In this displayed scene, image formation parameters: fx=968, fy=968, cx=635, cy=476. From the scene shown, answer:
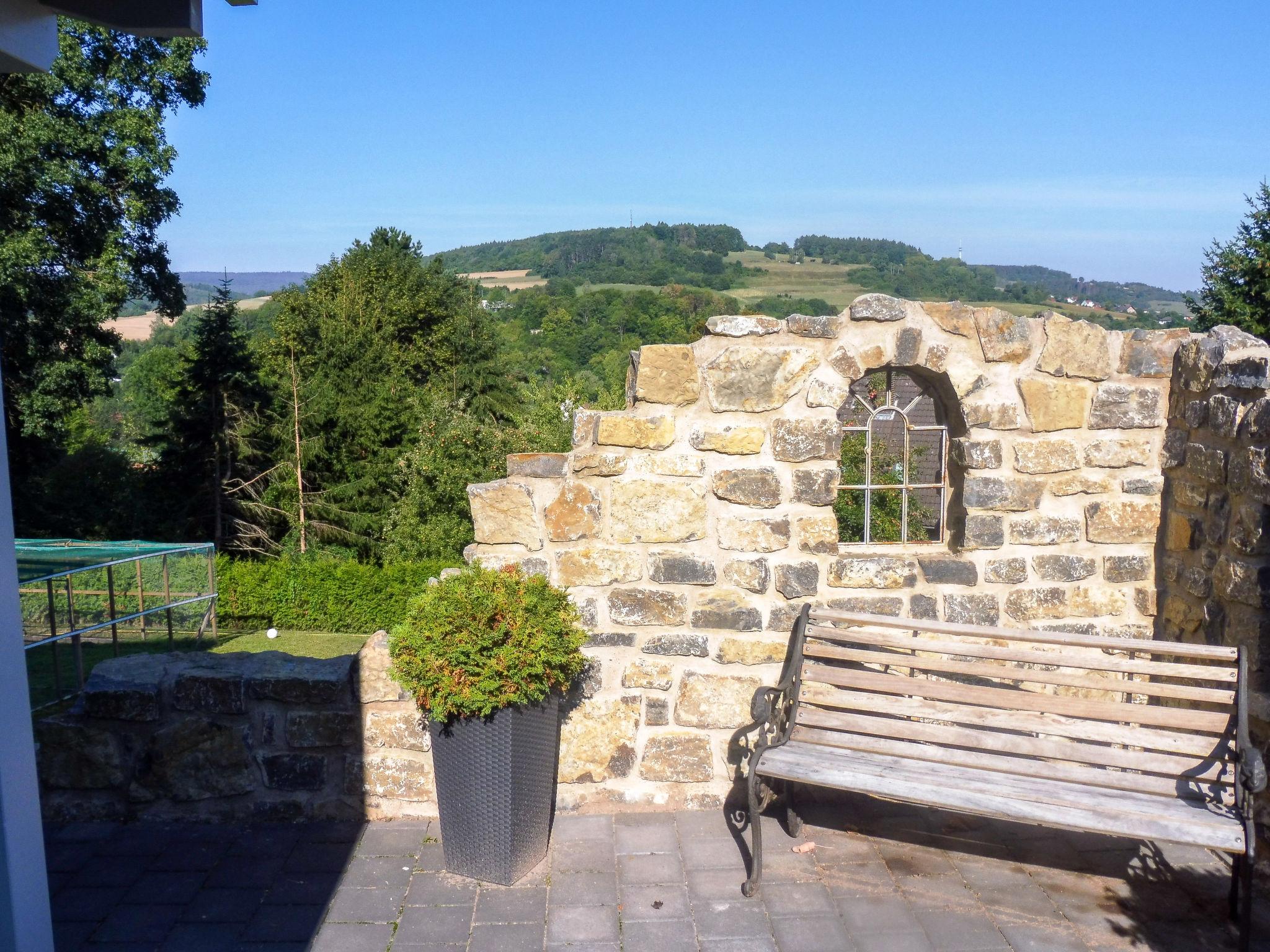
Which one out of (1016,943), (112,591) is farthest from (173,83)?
(1016,943)

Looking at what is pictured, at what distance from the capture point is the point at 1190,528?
13.2ft

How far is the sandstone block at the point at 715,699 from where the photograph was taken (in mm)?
4215

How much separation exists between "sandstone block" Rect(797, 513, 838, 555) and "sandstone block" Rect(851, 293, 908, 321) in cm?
85

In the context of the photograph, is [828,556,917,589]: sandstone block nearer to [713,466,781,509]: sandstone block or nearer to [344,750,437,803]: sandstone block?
[713,466,781,509]: sandstone block

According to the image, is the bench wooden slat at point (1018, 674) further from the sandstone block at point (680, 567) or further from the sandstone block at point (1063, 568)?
the sandstone block at point (680, 567)

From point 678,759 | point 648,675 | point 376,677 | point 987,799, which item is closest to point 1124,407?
point 987,799

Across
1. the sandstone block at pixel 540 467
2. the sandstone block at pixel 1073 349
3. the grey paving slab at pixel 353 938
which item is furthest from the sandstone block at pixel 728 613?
the grey paving slab at pixel 353 938

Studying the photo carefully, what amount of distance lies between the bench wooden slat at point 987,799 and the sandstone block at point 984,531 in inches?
40.5

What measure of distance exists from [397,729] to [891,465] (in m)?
3.09

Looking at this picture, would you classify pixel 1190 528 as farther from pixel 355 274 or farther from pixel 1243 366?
pixel 355 274

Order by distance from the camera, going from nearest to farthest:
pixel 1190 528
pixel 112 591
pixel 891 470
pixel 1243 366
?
pixel 1243 366 → pixel 1190 528 → pixel 891 470 → pixel 112 591

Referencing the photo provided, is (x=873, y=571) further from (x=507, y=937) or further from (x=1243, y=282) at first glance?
(x=1243, y=282)

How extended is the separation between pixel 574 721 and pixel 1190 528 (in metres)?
2.71

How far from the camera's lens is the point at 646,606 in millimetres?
4188
